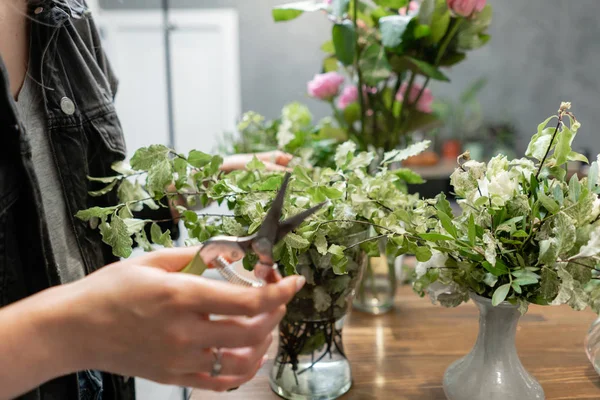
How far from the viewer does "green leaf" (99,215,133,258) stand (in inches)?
23.4

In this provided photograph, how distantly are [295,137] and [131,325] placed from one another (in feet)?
1.93

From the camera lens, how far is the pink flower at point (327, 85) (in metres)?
1.08

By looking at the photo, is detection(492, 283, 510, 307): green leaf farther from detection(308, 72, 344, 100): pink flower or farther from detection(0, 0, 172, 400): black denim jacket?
detection(308, 72, 344, 100): pink flower

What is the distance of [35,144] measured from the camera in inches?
25.6

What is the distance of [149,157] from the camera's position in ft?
2.07

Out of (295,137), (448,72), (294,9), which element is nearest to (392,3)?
(294,9)

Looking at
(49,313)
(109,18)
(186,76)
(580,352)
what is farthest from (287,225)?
(186,76)

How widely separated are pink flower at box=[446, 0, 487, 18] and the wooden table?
57 cm

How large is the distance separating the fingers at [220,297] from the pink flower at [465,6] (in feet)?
2.24

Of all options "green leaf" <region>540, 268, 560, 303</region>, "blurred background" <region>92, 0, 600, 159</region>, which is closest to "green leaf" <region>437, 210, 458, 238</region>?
"green leaf" <region>540, 268, 560, 303</region>

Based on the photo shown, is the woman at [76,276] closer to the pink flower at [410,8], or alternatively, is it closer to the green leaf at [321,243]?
the green leaf at [321,243]

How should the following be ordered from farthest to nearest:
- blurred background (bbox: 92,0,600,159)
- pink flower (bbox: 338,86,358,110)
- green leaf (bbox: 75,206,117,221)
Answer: blurred background (bbox: 92,0,600,159), pink flower (bbox: 338,86,358,110), green leaf (bbox: 75,206,117,221)

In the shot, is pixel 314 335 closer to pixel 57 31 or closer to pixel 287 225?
pixel 287 225

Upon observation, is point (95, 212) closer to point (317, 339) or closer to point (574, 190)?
point (317, 339)
